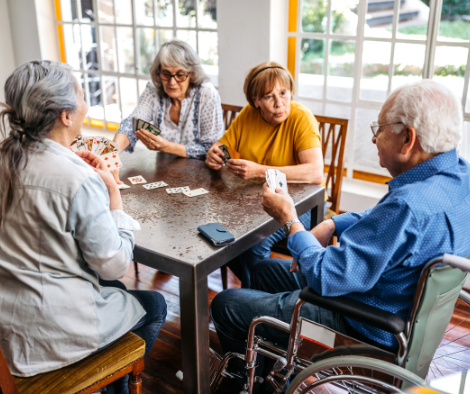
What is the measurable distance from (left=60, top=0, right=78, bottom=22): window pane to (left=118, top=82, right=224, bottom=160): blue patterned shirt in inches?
107

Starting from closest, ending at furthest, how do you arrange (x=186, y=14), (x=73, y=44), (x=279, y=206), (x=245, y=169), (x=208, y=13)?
(x=279, y=206), (x=245, y=169), (x=208, y=13), (x=186, y=14), (x=73, y=44)

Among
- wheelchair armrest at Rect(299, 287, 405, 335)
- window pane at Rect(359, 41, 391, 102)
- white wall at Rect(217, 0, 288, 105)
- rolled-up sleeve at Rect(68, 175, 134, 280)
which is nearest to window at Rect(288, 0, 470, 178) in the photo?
window pane at Rect(359, 41, 391, 102)

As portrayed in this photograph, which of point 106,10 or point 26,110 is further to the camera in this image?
point 106,10

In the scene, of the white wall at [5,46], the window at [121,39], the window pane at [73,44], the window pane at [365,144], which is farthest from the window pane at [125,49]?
the window pane at [365,144]

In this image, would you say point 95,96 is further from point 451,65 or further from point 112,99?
point 451,65

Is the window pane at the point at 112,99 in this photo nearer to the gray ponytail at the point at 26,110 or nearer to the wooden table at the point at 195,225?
the wooden table at the point at 195,225

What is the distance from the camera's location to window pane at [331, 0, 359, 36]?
130 inches

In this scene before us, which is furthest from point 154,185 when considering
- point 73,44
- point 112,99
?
point 73,44

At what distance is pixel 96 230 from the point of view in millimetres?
1260

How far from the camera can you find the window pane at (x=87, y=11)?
4.71 metres

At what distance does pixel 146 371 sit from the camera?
2092 mm

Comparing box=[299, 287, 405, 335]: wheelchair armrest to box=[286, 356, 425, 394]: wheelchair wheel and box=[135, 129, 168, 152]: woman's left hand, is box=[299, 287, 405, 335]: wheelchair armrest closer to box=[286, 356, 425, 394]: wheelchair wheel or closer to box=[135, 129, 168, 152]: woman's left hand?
box=[286, 356, 425, 394]: wheelchair wheel

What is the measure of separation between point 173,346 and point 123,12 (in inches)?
136

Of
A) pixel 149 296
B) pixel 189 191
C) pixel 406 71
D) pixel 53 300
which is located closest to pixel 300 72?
pixel 406 71
